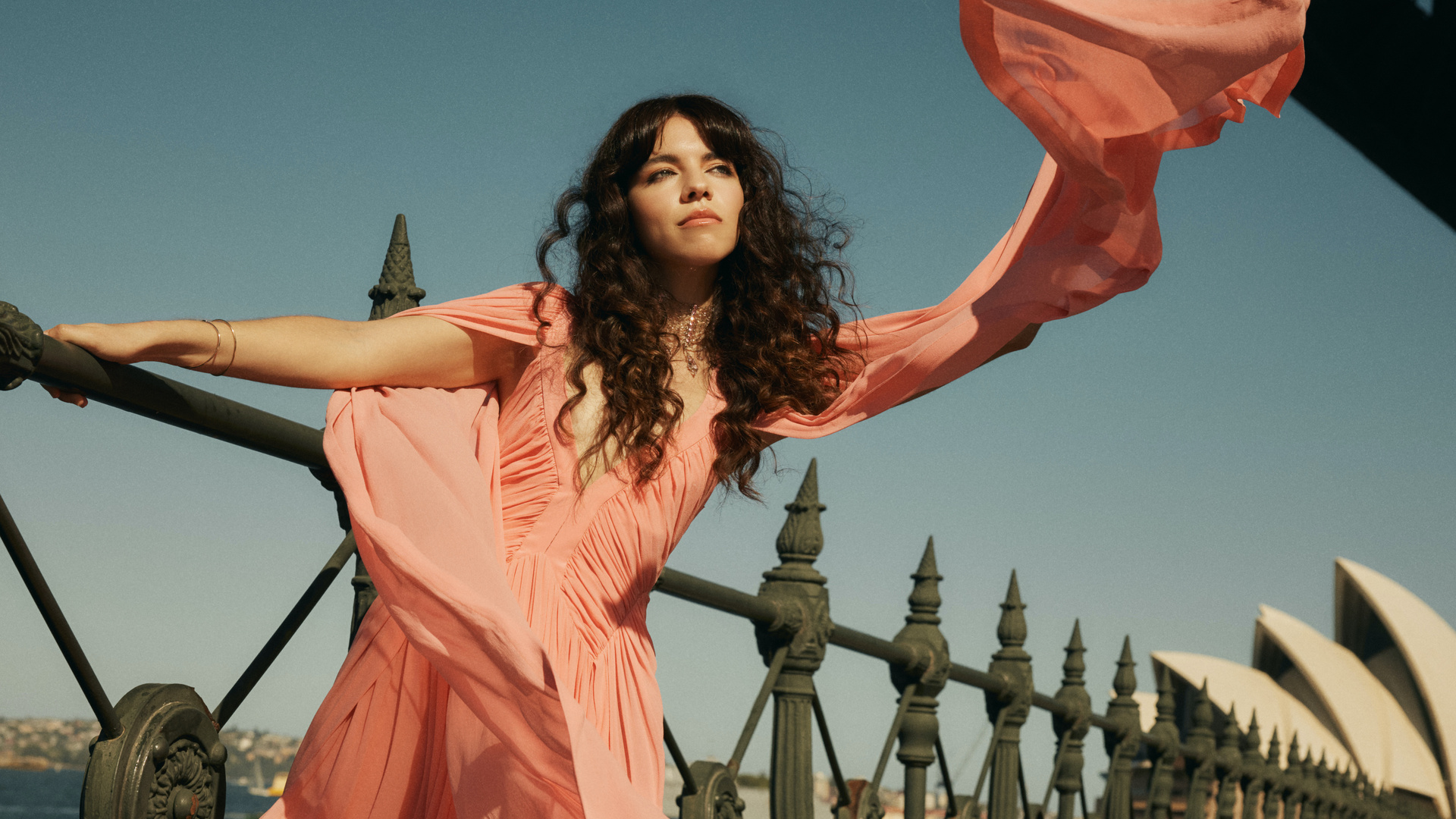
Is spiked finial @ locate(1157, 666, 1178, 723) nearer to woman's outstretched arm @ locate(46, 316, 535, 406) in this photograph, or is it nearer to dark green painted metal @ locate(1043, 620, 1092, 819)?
dark green painted metal @ locate(1043, 620, 1092, 819)

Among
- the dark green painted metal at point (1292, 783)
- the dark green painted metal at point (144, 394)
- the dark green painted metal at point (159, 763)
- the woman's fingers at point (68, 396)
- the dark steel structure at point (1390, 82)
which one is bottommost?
the dark green painted metal at point (159, 763)

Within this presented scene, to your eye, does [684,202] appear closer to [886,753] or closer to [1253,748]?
[886,753]

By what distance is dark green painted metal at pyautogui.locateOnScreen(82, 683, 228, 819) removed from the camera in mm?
1572

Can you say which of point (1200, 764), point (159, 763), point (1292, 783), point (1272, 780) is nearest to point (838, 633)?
point (159, 763)

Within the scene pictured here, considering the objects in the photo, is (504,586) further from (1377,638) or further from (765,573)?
(1377,638)

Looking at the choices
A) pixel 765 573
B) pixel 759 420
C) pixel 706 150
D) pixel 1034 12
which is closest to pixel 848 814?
pixel 765 573

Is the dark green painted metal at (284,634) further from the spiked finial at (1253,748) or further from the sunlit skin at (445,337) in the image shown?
the spiked finial at (1253,748)

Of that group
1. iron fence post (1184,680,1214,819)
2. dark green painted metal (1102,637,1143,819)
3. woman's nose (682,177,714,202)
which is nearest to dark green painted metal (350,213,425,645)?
woman's nose (682,177,714,202)

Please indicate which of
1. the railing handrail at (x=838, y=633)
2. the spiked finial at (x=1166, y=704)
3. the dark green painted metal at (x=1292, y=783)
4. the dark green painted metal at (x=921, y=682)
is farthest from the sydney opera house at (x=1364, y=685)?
the dark green painted metal at (x=921, y=682)

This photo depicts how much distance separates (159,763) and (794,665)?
1950 millimetres

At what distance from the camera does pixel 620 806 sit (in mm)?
1606

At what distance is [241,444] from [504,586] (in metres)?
0.46

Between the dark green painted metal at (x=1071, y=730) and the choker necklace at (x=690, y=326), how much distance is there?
4422 mm

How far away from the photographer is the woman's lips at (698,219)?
216 cm
